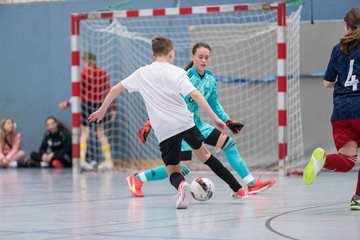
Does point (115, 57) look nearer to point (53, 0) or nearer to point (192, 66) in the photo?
point (53, 0)

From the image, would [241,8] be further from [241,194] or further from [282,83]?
[241,194]

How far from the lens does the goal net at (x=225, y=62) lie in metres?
14.2

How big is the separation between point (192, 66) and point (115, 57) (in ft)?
22.6

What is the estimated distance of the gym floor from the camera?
6.30 meters

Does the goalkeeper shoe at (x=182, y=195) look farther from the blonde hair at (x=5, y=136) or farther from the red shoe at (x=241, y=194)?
the blonde hair at (x=5, y=136)

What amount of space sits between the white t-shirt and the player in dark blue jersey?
128 centimetres

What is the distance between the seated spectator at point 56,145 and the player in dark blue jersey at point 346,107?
9425 millimetres

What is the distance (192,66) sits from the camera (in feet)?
30.9

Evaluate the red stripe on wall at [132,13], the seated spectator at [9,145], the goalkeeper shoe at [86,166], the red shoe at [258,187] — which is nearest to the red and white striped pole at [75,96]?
the goalkeeper shoe at [86,166]

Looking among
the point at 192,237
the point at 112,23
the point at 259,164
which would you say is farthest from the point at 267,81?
the point at 192,237

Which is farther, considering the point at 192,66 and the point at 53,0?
the point at 53,0

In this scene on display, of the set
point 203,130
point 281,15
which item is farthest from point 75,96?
point 203,130

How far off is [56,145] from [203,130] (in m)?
7.45

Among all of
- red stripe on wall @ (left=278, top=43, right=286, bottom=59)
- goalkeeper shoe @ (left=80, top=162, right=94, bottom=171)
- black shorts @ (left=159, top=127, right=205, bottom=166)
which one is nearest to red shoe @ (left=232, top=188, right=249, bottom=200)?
black shorts @ (left=159, top=127, right=205, bottom=166)
